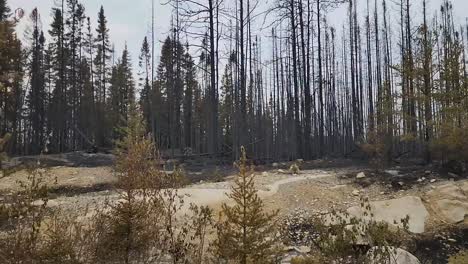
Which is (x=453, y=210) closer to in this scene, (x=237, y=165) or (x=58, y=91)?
(x=237, y=165)

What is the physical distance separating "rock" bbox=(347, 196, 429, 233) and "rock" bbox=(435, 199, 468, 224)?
526mm

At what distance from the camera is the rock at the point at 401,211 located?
1061 cm

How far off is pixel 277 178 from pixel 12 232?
10.3m

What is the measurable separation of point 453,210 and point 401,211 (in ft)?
5.17

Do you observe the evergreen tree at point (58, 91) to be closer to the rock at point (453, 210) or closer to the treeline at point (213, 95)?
the treeline at point (213, 95)

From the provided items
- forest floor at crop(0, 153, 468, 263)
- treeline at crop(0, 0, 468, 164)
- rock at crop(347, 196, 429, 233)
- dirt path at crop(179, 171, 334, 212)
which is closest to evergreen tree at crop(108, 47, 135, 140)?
treeline at crop(0, 0, 468, 164)

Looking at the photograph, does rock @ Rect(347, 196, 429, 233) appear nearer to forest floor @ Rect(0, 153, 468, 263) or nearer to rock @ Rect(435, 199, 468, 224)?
forest floor @ Rect(0, 153, 468, 263)

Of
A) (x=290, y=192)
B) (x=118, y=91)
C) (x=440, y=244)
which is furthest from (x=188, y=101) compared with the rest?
(x=440, y=244)

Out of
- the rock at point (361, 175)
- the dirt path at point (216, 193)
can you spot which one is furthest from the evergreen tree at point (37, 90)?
the rock at point (361, 175)

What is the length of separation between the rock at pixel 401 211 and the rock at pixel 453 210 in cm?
53

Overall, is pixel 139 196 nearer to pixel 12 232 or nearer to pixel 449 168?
pixel 12 232

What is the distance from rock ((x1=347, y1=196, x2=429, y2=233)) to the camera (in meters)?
10.6

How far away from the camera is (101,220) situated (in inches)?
274

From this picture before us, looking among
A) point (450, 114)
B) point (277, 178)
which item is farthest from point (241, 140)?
point (450, 114)
